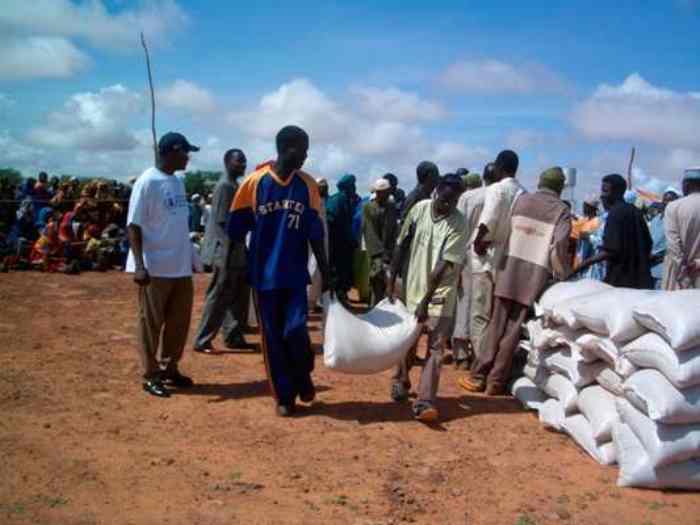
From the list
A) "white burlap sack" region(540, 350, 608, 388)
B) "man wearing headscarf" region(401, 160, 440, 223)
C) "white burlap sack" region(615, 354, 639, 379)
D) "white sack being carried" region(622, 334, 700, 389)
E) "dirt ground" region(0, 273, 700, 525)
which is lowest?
"dirt ground" region(0, 273, 700, 525)

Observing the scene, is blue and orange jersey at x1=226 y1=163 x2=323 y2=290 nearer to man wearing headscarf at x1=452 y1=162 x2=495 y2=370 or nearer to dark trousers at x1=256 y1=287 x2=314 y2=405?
dark trousers at x1=256 y1=287 x2=314 y2=405

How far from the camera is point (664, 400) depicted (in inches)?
141

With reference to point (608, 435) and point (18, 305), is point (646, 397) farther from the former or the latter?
point (18, 305)

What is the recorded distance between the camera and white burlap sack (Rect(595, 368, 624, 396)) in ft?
13.6

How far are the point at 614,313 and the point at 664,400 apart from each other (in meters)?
0.69

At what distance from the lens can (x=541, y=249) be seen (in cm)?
543

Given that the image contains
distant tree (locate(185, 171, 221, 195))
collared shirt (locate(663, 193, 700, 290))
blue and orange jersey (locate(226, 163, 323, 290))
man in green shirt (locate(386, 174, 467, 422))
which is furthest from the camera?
distant tree (locate(185, 171, 221, 195))

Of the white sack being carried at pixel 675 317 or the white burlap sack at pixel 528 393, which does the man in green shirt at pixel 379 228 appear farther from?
the white sack being carried at pixel 675 317

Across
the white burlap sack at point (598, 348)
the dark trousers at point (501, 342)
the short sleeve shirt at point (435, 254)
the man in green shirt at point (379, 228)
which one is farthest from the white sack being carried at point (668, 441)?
the man in green shirt at point (379, 228)

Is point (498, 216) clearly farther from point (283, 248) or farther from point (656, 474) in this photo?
point (656, 474)

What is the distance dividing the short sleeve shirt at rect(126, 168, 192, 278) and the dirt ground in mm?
1039

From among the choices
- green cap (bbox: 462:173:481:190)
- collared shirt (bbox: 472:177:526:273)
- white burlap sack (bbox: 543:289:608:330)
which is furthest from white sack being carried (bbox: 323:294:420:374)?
green cap (bbox: 462:173:481:190)

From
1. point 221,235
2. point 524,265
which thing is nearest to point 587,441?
point 524,265

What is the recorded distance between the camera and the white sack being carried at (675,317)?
3.65m
